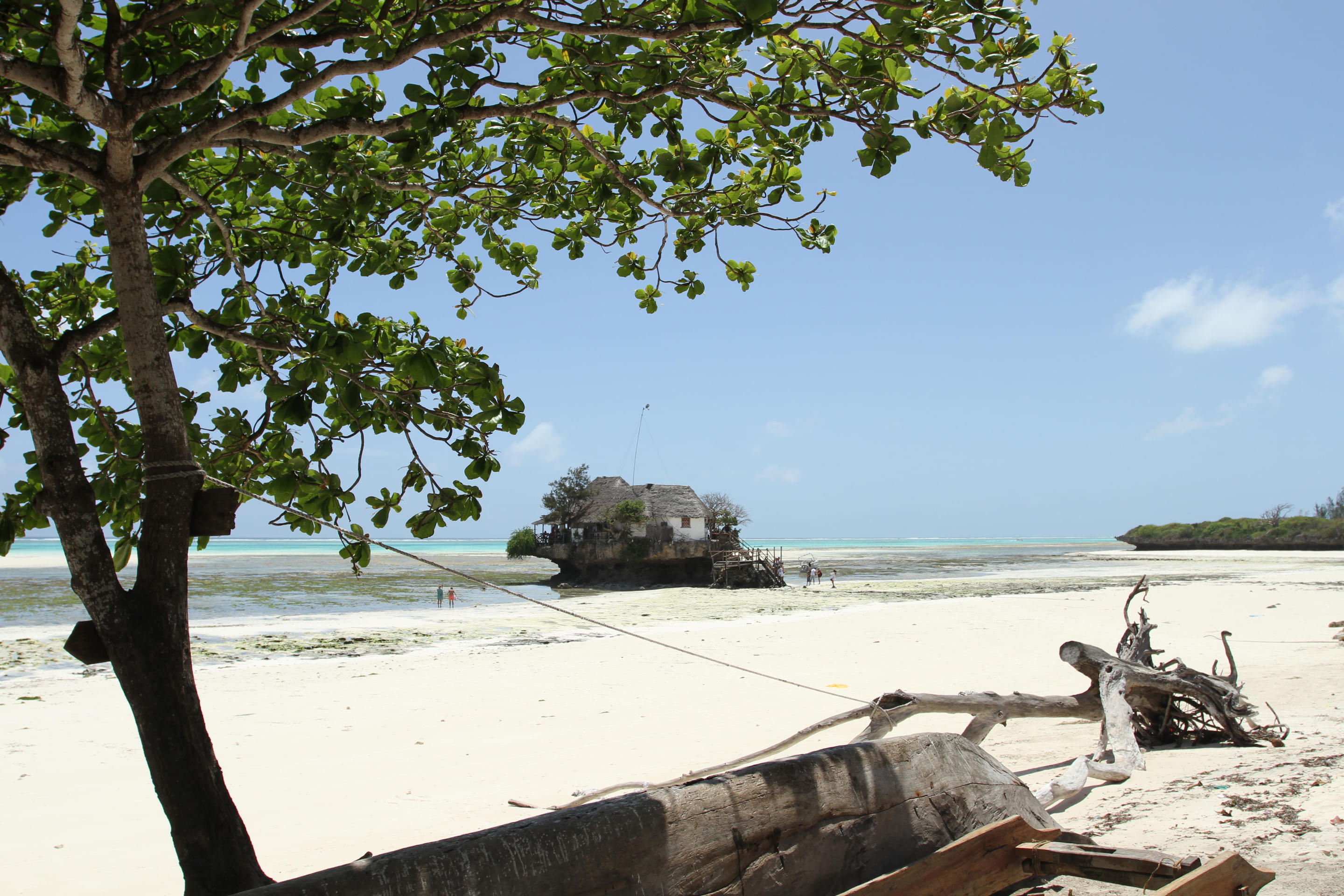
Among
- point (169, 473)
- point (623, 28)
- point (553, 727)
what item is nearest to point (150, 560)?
point (169, 473)

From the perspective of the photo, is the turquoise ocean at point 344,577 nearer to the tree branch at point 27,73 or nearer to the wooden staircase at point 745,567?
the wooden staircase at point 745,567

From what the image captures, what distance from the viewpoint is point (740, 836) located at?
262 cm

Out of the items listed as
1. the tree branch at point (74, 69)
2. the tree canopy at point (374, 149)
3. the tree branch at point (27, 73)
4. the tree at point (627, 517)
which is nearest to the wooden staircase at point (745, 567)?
the tree at point (627, 517)

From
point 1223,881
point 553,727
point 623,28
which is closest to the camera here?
point 623,28

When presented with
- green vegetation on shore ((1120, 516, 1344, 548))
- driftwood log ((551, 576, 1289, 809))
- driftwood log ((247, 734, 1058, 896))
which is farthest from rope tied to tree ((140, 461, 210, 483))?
green vegetation on shore ((1120, 516, 1344, 548))

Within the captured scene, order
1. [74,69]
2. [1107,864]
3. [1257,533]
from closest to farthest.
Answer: [74,69], [1107,864], [1257,533]

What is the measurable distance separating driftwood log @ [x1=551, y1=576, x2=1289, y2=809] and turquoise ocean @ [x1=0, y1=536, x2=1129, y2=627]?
10.2 meters

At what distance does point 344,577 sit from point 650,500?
53.3 ft

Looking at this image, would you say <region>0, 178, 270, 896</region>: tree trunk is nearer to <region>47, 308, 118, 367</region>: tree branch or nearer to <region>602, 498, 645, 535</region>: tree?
<region>47, 308, 118, 367</region>: tree branch

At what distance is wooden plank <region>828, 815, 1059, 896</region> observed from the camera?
278cm

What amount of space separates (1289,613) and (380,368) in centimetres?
1859

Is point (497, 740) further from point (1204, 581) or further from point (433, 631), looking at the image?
point (1204, 581)

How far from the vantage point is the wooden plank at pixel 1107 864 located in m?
2.93

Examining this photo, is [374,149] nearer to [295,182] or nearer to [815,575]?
[295,182]
